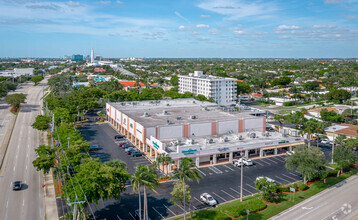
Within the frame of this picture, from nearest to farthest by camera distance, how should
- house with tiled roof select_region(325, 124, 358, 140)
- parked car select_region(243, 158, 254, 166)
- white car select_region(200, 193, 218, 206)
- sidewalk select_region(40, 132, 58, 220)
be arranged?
sidewalk select_region(40, 132, 58, 220)
white car select_region(200, 193, 218, 206)
parked car select_region(243, 158, 254, 166)
house with tiled roof select_region(325, 124, 358, 140)

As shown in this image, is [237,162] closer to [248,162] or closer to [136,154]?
[248,162]

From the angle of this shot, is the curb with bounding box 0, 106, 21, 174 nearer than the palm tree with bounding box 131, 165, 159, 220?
No

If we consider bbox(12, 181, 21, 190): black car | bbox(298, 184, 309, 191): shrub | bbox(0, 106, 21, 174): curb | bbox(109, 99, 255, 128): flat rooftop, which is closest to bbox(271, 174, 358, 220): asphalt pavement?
bbox(298, 184, 309, 191): shrub

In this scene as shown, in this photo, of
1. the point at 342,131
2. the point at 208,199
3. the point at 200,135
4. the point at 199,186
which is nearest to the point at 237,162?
the point at 199,186

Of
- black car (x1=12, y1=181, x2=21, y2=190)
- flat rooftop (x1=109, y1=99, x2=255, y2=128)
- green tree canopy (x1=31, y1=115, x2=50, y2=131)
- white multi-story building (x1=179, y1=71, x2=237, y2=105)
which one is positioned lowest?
black car (x1=12, y1=181, x2=21, y2=190)

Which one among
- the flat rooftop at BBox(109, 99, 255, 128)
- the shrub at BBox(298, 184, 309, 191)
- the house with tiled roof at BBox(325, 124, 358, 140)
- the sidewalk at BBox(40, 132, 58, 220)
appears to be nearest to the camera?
the sidewalk at BBox(40, 132, 58, 220)

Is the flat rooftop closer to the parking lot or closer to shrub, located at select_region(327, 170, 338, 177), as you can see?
the parking lot

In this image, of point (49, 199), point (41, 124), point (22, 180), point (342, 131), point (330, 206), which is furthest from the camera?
point (342, 131)
